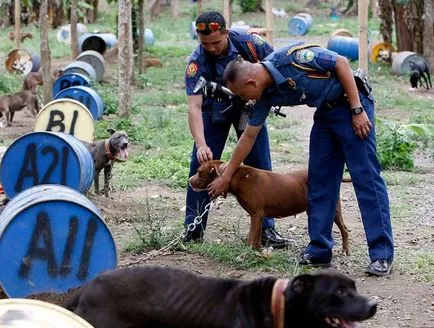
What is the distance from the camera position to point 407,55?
23.5m

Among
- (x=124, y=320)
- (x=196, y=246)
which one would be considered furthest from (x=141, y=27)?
(x=124, y=320)

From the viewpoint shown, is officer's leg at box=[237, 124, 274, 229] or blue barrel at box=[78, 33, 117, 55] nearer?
officer's leg at box=[237, 124, 274, 229]

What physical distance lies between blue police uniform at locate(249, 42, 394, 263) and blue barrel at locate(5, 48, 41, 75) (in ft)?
60.1

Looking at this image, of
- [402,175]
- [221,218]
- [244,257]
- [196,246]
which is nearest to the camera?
[244,257]

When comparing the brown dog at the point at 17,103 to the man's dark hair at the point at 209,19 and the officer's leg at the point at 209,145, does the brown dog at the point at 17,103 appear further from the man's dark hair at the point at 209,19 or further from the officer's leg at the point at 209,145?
the man's dark hair at the point at 209,19

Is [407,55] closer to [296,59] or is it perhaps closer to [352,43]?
[352,43]

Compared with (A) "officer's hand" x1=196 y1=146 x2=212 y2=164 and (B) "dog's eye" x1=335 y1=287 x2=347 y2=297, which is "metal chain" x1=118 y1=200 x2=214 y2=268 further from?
(B) "dog's eye" x1=335 y1=287 x2=347 y2=297

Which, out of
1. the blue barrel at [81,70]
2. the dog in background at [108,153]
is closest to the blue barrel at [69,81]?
the blue barrel at [81,70]

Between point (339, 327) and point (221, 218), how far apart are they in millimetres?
4961

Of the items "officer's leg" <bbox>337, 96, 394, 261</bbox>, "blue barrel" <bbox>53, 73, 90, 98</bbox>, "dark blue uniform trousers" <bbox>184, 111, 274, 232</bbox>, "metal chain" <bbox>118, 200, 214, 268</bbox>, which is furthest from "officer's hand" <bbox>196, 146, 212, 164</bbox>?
"blue barrel" <bbox>53, 73, 90, 98</bbox>

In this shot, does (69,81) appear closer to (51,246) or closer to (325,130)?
(325,130)

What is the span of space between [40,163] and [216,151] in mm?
1720

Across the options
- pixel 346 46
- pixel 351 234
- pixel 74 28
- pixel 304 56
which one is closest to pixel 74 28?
pixel 74 28

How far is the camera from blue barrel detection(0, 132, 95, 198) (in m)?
8.61
